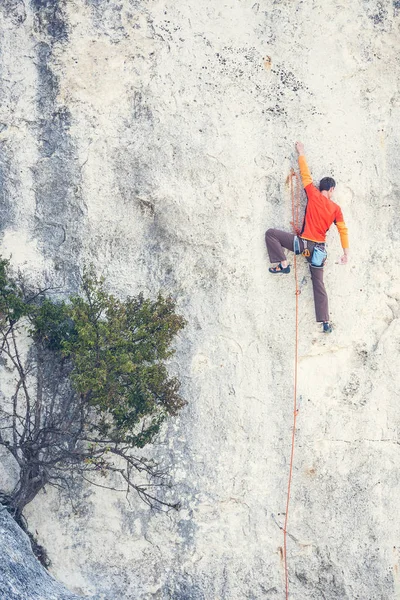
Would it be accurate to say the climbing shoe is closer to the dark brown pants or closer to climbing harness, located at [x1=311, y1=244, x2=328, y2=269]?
the dark brown pants

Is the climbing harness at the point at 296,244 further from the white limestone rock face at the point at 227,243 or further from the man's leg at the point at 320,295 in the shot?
the white limestone rock face at the point at 227,243

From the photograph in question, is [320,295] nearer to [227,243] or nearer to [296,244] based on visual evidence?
[296,244]

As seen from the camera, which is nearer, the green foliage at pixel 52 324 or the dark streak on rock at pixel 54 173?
the green foliage at pixel 52 324

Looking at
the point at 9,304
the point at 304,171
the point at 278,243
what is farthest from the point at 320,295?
the point at 9,304

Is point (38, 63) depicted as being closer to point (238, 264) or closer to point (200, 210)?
point (200, 210)

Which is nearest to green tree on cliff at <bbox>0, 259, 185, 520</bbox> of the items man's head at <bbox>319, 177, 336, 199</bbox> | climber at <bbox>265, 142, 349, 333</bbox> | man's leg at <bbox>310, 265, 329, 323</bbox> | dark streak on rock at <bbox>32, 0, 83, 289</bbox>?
dark streak on rock at <bbox>32, 0, 83, 289</bbox>

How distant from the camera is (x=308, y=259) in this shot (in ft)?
41.7

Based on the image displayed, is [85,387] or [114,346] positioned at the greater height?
[114,346]

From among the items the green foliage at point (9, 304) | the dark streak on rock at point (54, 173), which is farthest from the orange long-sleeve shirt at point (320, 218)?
the green foliage at point (9, 304)

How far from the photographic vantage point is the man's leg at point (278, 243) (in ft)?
41.3

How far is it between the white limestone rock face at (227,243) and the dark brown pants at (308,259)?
0.29m

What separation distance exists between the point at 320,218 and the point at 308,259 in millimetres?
618

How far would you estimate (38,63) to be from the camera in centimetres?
1270

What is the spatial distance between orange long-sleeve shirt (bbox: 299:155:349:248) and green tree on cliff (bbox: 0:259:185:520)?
2.21m
